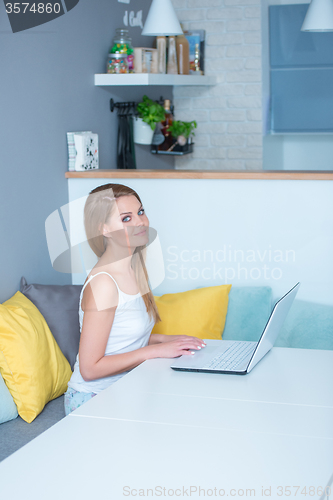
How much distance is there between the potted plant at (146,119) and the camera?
290 centimetres

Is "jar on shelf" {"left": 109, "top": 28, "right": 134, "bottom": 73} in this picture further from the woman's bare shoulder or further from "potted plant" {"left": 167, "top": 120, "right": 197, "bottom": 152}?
the woman's bare shoulder

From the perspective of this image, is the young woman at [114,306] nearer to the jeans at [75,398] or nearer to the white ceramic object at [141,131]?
the jeans at [75,398]

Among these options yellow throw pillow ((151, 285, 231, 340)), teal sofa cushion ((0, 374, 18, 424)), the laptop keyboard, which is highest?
the laptop keyboard

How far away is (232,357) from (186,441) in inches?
18.8

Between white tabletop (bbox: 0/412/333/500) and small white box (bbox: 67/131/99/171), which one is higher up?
small white box (bbox: 67/131/99/171)

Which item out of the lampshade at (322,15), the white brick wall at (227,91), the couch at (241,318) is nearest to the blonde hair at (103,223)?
the couch at (241,318)

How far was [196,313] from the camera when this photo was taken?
6.88 ft

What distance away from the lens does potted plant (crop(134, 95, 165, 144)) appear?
9.52 ft

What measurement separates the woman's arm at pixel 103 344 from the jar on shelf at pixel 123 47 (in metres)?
1.51

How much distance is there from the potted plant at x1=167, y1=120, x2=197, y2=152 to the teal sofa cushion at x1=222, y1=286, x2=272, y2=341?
127 cm

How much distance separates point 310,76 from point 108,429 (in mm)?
2922

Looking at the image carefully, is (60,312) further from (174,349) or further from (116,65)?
(116,65)

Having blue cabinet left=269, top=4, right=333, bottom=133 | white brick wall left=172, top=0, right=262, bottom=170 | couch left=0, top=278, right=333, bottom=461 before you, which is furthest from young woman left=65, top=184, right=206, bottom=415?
blue cabinet left=269, top=4, right=333, bottom=133

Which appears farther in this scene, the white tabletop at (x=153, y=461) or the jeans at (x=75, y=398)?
the jeans at (x=75, y=398)
